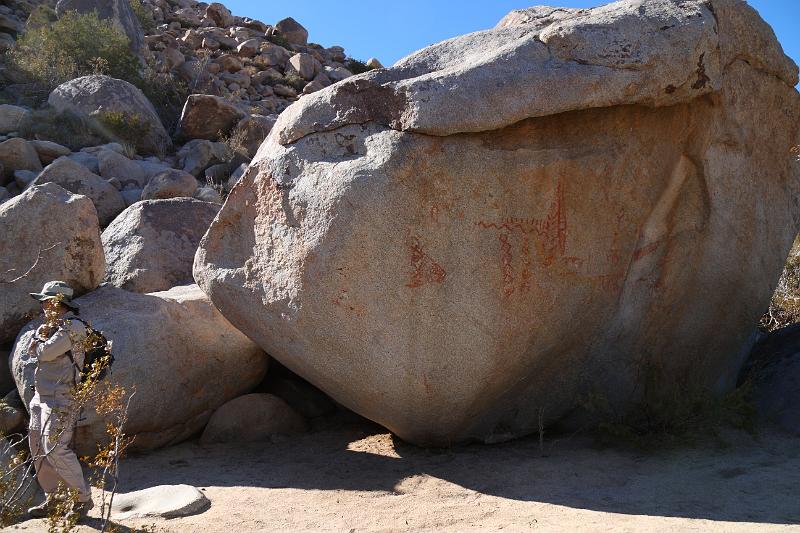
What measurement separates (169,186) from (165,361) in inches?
179

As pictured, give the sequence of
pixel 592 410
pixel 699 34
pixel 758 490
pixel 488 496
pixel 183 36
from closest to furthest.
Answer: pixel 758 490
pixel 488 496
pixel 699 34
pixel 592 410
pixel 183 36

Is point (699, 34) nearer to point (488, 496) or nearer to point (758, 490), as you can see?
point (758, 490)

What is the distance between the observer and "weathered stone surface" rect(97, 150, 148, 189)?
9.95 meters

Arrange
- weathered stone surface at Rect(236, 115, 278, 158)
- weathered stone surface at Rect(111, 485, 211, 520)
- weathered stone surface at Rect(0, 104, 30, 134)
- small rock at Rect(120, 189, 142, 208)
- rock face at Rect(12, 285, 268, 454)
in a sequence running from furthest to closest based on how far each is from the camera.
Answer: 1. weathered stone surface at Rect(236, 115, 278, 158)
2. weathered stone surface at Rect(0, 104, 30, 134)
3. small rock at Rect(120, 189, 142, 208)
4. rock face at Rect(12, 285, 268, 454)
5. weathered stone surface at Rect(111, 485, 211, 520)

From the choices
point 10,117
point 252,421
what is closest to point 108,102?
point 10,117

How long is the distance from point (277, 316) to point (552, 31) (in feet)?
7.18

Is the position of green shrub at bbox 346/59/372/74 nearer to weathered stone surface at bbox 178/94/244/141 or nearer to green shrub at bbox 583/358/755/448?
weathered stone surface at bbox 178/94/244/141

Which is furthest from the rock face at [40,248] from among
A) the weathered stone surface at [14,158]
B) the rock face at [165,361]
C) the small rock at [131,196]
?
the weathered stone surface at [14,158]

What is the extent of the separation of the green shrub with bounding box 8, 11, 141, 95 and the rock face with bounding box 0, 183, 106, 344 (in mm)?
9542

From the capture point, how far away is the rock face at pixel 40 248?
17.3ft

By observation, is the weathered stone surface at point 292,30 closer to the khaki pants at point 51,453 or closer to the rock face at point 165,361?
the rock face at point 165,361

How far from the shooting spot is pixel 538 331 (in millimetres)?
4426

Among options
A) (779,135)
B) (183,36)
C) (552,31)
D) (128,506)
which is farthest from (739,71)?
(183,36)

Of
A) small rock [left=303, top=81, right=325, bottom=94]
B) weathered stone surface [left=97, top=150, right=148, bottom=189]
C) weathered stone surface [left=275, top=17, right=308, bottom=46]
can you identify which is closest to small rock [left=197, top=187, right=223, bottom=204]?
weathered stone surface [left=97, top=150, right=148, bottom=189]
